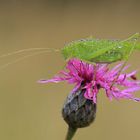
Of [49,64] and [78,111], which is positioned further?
[49,64]

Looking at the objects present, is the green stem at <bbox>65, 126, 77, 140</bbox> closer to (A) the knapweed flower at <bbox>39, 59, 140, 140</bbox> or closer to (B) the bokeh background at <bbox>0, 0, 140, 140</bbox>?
(A) the knapweed flower at <bbox>39, 59, 140, 140</bbox>

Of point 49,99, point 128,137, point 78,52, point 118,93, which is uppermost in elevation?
point 78,52

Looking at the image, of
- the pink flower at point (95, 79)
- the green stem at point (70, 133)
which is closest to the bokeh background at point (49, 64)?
the pink flower at point (95, 79)

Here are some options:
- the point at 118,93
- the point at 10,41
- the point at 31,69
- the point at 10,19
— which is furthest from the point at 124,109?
the point at 118,93

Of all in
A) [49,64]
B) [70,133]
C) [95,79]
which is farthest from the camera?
[49,64]

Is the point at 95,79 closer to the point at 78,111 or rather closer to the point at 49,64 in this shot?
the point at 78,111

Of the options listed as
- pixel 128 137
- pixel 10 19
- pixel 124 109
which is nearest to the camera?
pixel 128 137

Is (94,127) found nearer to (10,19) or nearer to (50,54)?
(50,54)

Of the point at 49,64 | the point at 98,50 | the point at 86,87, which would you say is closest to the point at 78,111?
the point at 86,87

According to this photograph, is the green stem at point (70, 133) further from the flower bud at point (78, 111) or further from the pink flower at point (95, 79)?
the pink flower at point (95, 79)
